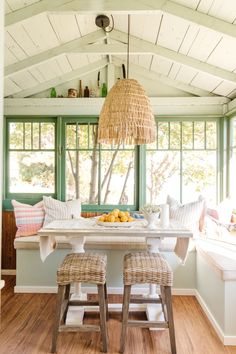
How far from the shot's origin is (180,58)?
350cm

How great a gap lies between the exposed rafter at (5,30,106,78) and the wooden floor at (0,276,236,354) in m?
2.65

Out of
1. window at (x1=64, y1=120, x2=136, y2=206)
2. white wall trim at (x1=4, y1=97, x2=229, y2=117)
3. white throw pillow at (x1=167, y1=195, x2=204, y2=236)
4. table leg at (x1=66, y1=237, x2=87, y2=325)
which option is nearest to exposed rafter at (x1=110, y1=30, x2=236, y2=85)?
white wall trim at (x1=4, y1=97, x2=229, y2=117)

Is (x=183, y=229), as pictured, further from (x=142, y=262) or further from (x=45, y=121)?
(x=45, y=121)

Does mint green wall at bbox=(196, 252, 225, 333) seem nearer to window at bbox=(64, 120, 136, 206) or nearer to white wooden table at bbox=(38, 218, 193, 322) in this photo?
white wooden table at bbox=(38, 218, 193, 322)

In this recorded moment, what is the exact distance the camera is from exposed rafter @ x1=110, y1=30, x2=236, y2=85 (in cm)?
349

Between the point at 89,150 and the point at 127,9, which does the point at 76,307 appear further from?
the point at 127,9

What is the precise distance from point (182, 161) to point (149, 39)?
5.70 ft

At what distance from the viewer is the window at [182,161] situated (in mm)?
4375

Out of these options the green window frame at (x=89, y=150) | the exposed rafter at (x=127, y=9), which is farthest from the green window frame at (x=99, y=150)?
the exposed rafter at (x=127, y=9)

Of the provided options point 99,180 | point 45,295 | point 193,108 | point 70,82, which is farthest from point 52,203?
point 193,108

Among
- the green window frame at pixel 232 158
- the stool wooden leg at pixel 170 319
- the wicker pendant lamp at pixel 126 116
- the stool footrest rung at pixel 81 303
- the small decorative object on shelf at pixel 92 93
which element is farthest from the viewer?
the small decorative object on shelf at pixel 92 93

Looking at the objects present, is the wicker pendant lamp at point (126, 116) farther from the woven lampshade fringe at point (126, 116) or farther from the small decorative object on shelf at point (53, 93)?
the small decorative object on shelf at point (53, 93)

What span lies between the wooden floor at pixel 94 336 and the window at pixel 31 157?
183cm

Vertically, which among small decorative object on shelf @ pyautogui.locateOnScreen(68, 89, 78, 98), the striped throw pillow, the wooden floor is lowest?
the wooden floor
